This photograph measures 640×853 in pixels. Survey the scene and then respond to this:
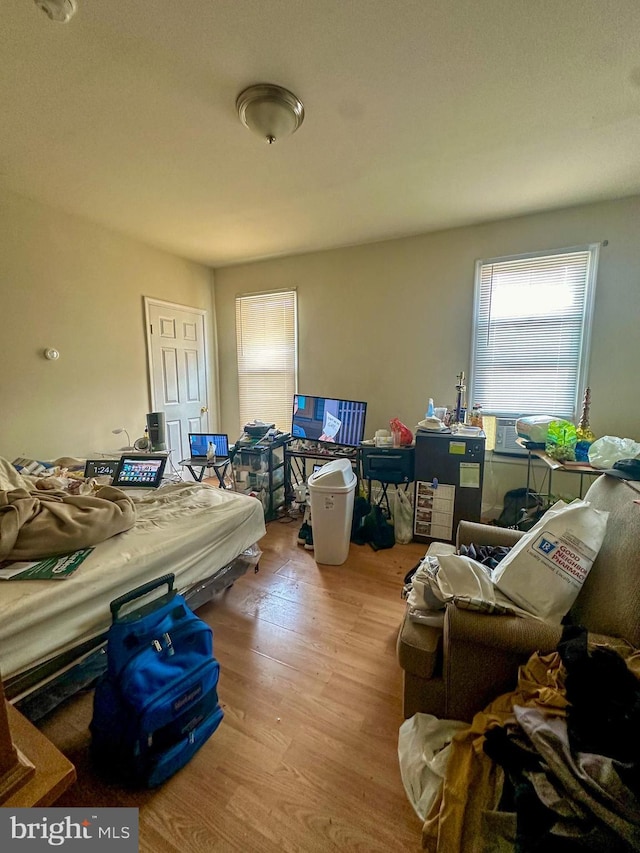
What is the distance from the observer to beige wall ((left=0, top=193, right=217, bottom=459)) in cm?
269

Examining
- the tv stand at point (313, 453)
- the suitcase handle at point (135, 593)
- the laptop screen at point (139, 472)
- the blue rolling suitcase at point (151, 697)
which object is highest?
the laptop screen at point (139, 472)

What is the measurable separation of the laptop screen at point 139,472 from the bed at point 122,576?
0.19m

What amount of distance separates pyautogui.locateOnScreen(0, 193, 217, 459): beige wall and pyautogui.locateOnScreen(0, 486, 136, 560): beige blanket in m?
1.64

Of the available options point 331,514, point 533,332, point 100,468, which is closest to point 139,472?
point 100,468

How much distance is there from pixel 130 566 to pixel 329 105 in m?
2.34

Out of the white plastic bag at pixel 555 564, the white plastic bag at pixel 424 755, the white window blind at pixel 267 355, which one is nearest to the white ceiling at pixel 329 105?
the white window blind at pixel 267 355

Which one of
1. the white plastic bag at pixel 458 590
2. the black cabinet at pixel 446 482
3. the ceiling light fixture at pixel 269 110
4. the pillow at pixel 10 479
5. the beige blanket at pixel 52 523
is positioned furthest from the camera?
the black cabinet at pixel 446 482

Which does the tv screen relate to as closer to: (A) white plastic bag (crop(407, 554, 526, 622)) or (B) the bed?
(B) the bed

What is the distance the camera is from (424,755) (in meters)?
1.20

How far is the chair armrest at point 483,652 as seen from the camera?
43.8 inches

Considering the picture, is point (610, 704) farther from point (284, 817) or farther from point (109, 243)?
point (109, 243)

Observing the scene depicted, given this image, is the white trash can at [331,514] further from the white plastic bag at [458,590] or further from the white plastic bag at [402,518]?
the white plastic bag at [458,590]

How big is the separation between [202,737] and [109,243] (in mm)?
3821

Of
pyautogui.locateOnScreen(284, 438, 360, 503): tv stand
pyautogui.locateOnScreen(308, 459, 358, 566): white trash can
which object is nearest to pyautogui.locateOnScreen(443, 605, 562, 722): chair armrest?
pyautogui.locateOnScreen(308, 459, 358, 566): white trash can
